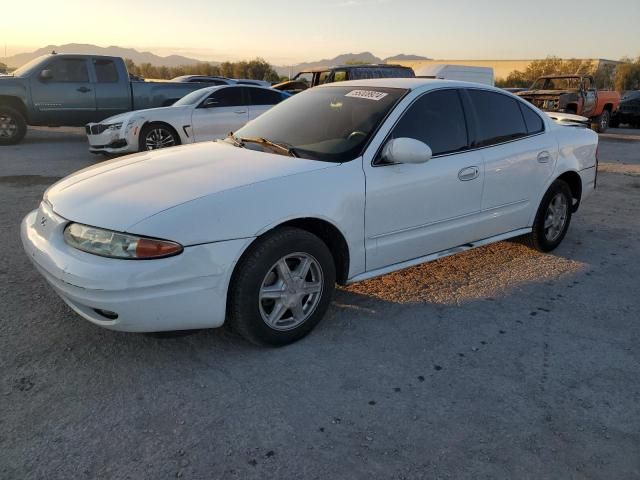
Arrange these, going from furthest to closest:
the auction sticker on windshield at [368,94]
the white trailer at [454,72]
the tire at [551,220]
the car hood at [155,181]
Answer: the white trailer at [454,72] → the tire at [551,220] → the auction sticker on windshield at [368,94] → the car hood at [155,181]

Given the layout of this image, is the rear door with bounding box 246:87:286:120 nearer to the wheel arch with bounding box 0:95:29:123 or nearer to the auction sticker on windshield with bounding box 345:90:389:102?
the wheel arch with bounding box 0:95:29:123

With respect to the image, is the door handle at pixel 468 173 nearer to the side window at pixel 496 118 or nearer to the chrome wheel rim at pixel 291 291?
the side window at pixel 496 118

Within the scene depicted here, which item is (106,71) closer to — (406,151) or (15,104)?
(15,104)

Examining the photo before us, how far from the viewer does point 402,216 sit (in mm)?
3623

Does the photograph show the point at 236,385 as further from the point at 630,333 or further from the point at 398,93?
the point at 630,333

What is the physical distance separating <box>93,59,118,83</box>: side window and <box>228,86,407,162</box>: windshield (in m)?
9.72

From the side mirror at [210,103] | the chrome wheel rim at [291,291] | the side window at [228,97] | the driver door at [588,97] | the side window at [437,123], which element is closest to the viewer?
the chrome wheel rim at [291,291]

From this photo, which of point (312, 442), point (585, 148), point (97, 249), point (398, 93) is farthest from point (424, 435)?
point (585, 148)

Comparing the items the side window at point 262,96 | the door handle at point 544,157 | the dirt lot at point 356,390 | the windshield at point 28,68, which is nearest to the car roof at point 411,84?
the door handle at point 544,157

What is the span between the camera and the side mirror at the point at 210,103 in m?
9.81

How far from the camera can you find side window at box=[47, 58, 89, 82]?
39.7ft

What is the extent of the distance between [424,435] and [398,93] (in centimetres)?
236

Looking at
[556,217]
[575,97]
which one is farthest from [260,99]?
[575,97]

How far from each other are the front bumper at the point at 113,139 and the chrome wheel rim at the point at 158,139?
185 millimetres
